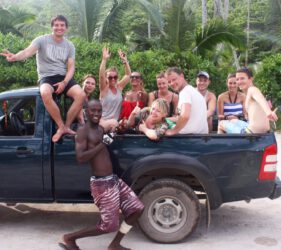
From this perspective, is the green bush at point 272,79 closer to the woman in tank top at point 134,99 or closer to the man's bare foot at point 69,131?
the woman in tank top at point 134,99

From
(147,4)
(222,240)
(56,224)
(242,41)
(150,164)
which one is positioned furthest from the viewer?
(147,4)

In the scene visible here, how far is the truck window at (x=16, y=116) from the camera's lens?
4.82 meters

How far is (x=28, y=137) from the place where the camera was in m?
4.62

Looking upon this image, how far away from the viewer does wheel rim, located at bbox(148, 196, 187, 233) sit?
450 centimetres

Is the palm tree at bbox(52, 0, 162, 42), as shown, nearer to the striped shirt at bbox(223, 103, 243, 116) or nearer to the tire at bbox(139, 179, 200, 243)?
the striped shirt at bbox(223, 103, 243, 116)

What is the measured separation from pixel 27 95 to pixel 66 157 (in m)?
0.88

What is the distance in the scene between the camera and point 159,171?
4539mm

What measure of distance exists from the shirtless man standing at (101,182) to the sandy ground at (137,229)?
0.47 meters

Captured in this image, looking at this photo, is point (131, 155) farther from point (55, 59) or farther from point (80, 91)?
point (55, 59)

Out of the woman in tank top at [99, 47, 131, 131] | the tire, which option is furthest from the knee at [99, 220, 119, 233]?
the woman in tank top at [99, 47, 131, 131]

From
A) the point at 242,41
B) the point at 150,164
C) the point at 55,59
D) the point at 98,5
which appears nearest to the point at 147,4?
the point at 98,5

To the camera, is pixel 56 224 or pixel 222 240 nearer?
pixel 222 240

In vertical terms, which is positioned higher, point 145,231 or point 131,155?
point 131,155

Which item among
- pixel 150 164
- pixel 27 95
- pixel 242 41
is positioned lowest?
pixel 150 164
